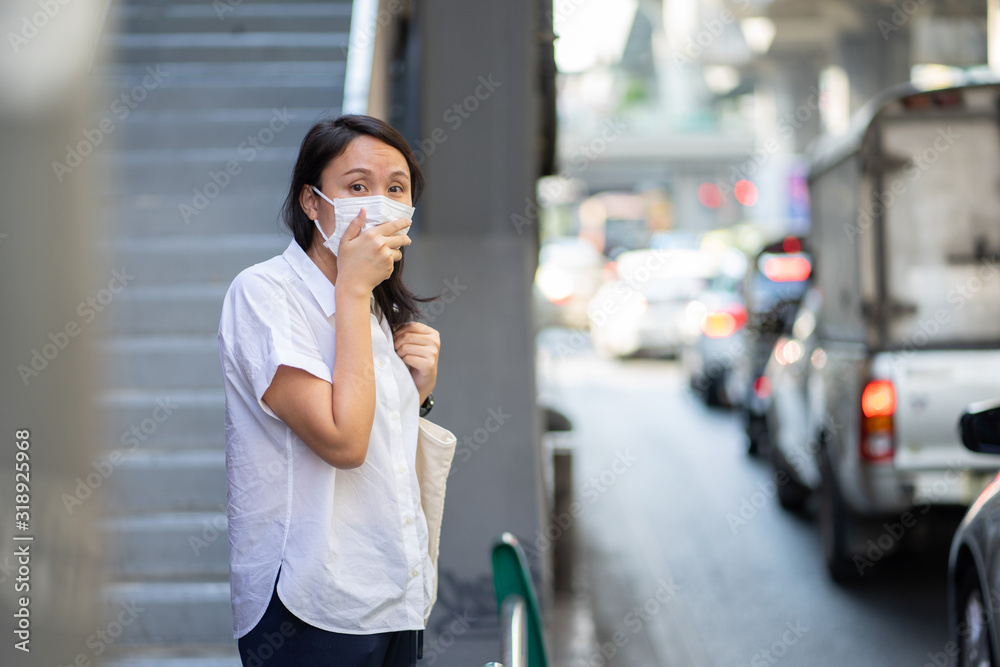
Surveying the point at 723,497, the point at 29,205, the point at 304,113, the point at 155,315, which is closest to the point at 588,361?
the point at 723,497

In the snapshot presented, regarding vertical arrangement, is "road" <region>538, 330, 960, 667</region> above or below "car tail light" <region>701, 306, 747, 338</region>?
below

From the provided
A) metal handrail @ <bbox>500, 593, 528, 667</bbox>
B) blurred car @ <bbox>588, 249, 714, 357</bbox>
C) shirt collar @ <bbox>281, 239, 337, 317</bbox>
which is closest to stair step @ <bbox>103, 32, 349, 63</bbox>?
metal handrail @ <bbox>500, 593, 528, 667</bbox>

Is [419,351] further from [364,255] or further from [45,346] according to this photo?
[45,346]

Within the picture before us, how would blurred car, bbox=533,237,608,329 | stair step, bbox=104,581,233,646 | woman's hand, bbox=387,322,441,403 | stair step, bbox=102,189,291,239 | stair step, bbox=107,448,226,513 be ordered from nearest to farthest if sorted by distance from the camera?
woman's hand, bbox=387,322,441,403, stair step, bbox=104,581,233,646, stair step, bbox=107,448,226,513, stair step, bbox=102,189,291,239, blurred car, bbox=533,237,608,329

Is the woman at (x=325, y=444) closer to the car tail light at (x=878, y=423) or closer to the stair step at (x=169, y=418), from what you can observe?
the stair step at (x=169, y=418)

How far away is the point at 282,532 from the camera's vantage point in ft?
6.75

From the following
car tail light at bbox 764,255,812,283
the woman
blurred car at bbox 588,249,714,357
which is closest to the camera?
the woman

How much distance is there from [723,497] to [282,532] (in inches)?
316

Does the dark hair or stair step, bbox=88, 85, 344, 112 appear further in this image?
stair step, bbox=88, 85, 344, 112

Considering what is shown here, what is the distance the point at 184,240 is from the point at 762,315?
7.87 meters

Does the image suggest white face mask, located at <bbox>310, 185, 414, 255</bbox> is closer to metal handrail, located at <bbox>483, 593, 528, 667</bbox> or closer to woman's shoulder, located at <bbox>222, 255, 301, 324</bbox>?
woman's shoulder, located at <bbox>222, 255, 301, 324</bbox>

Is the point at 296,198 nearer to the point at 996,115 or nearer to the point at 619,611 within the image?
the point at 619,611

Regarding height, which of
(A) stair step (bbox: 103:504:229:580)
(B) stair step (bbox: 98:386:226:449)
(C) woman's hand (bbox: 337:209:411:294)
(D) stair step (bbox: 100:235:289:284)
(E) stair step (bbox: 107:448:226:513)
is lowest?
(A) stair step (bbox: 103:504:229:580)

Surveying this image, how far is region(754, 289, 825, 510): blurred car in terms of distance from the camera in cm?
784
